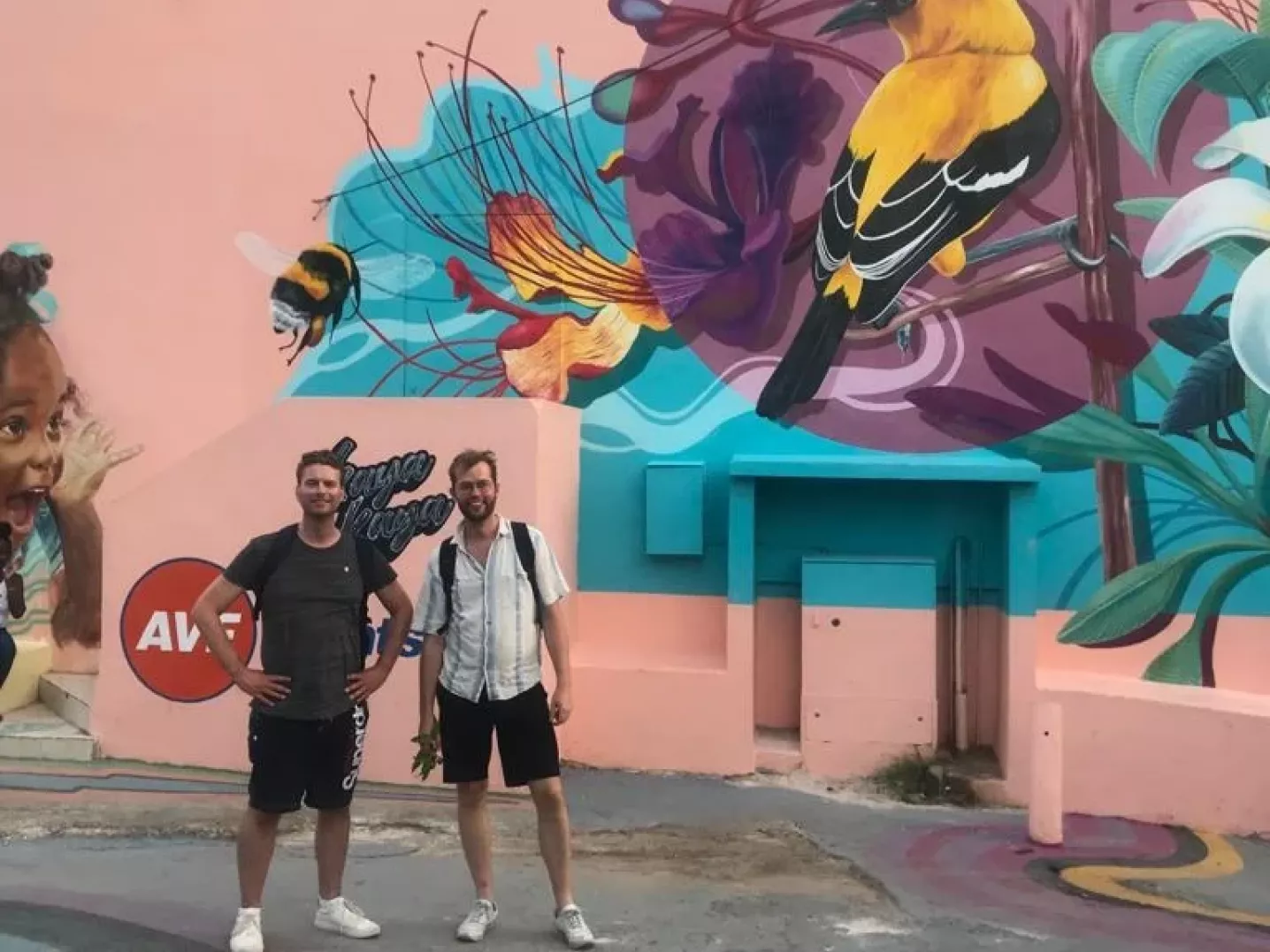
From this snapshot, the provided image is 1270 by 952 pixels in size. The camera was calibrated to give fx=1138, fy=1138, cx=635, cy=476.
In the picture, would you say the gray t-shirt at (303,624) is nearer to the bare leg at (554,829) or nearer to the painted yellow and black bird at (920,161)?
the bare leg at (554,829)

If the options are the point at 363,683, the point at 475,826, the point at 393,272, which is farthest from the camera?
the point at 393,272

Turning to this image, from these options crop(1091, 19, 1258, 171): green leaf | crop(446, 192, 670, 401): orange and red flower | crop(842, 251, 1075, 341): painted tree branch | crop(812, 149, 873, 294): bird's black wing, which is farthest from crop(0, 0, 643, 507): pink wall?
crop(1091, 19, 1258, 171): green leaf

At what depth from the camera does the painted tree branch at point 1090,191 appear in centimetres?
727

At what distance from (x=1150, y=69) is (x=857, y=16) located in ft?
6.22

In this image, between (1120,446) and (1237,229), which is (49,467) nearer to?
(1120,446)

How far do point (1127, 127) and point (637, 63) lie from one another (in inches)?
127

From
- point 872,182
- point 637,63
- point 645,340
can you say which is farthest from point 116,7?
point 872,182

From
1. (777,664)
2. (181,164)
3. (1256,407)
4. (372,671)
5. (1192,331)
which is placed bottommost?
(777,664)

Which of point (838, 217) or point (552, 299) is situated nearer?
point (838, 217)

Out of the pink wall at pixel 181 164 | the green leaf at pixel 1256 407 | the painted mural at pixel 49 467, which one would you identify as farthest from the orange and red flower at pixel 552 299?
the green leaf at pixel 1256 407

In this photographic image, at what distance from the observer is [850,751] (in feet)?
22.8

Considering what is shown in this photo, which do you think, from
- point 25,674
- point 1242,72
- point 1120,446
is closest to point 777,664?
point 1120,446

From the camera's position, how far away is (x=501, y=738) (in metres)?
4.20

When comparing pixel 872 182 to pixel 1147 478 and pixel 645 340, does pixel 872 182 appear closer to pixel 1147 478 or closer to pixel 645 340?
pixel 645 340
